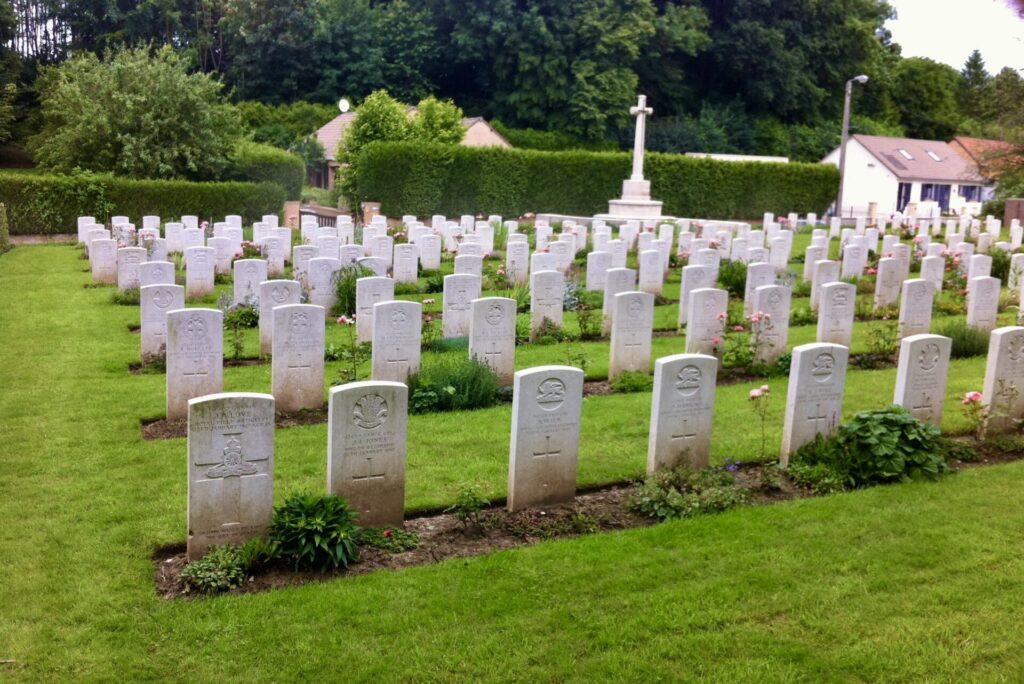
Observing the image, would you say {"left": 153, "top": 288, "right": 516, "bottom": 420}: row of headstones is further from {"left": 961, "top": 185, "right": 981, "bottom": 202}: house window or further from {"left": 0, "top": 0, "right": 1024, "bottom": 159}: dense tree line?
{"left": 961, "top": 185, "right": 981, "bottom": 202}: house window

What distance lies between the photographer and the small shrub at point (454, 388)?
30.1 ft

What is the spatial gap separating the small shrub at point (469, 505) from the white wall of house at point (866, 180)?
49.4 metres

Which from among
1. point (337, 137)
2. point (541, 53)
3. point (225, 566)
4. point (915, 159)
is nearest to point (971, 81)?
point (915, 159)

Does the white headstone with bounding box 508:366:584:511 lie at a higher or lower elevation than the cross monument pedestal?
lower

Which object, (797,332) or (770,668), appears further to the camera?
(797,332)

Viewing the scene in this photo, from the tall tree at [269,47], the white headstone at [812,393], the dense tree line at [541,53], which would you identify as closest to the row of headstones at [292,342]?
the white headstone at [812,393]

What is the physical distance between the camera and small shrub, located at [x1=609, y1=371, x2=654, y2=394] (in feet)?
33.5

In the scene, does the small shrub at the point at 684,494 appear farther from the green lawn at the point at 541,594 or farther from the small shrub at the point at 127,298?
the small shrub at the point at 127,298

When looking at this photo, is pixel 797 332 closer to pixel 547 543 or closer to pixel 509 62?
pixel 547 543

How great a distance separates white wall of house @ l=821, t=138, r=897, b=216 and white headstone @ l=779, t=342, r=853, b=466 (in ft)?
155

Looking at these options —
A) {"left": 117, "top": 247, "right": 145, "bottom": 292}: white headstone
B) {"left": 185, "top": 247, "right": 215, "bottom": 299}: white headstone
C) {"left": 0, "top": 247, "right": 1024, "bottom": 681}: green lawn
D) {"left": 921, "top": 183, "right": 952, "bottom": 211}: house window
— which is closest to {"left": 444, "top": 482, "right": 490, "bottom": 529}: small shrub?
{"left": 0, "top": 247, "right": 1024, "bottom": 681}: green lawn

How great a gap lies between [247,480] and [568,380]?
2.31 m

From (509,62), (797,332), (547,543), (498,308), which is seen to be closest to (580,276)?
(797,332)

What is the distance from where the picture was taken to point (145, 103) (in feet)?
89.2
